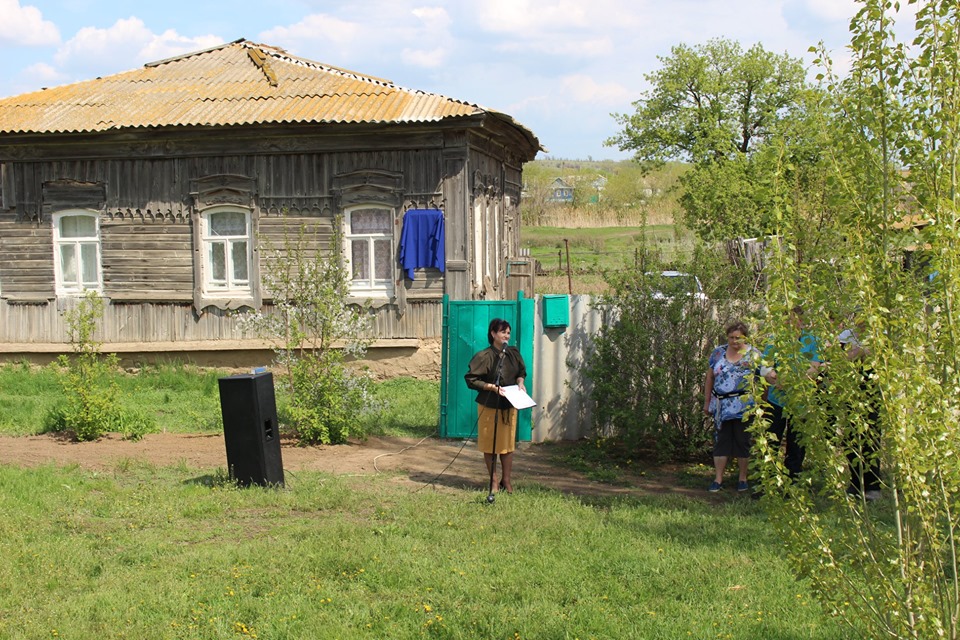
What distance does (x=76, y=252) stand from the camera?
1638cm

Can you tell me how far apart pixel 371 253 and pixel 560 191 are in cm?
6013

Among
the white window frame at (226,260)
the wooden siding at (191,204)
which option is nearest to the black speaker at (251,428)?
the wooden siding at (191,204)

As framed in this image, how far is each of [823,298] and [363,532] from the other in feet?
14.6

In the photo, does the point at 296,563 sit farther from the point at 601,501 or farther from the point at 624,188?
the point at 624,188

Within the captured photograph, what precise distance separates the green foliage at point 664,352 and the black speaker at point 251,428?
3.41 m

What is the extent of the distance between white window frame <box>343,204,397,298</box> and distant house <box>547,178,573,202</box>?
45992 millimetres

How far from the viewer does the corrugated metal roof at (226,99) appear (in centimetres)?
1491

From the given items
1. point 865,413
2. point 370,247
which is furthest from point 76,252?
point 865,413

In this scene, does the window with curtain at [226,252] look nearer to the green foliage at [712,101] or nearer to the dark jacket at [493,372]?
the dark jacket at [493,372]

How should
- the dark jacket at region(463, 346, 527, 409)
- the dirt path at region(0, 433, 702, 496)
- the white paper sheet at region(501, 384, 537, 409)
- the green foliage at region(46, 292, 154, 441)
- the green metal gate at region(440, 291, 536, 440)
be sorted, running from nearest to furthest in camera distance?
the white paper sheet at region(501, 384, 537, 409), the dark jacket at region(463, 346, 527, 409), the dirt path at region(0, 433, 702, 496), the green metal gate at region(440, 291, 536, 440), the green foliage at region(46, 292, 154, 441)

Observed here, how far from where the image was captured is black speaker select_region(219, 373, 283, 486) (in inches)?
335

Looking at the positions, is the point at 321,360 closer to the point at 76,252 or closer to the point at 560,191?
the point at 76,252

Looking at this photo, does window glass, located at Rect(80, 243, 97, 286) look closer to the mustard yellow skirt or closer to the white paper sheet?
the mustard yellow skirt

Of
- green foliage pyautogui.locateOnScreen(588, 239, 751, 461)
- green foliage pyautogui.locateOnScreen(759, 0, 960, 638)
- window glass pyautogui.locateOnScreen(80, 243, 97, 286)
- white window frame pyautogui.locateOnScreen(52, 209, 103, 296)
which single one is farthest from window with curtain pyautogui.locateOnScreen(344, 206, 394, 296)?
green foliage pyautogui.locateOnScreen(759, 0, 960, 638)
